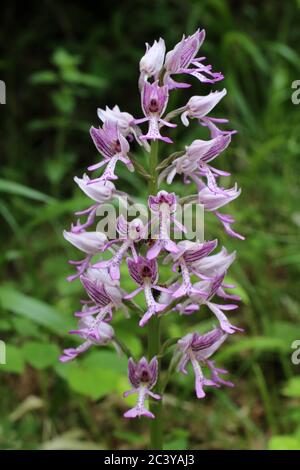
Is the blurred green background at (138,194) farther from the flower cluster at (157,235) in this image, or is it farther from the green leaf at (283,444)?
the flower cluster at (157,235)

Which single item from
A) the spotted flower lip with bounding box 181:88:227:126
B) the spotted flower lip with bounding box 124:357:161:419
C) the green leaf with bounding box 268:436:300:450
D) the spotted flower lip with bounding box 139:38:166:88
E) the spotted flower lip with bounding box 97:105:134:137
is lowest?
the green leaf with bounding box 268:436:300:450

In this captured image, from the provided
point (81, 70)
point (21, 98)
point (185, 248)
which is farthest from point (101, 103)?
point (185, 248)

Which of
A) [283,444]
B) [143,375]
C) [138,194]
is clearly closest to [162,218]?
[143,375]

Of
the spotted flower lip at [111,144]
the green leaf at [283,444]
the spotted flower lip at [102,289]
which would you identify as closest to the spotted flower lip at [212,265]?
the spotted flower lip at [102,289]

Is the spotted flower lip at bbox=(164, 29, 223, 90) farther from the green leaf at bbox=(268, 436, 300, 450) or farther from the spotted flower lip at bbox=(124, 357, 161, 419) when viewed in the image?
the green leaf at bbox=(268, 436, 300, 450)

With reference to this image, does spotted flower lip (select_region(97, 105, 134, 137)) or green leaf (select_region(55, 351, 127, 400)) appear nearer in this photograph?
spotted flower lip (select_region(97, 105, 134, 137))

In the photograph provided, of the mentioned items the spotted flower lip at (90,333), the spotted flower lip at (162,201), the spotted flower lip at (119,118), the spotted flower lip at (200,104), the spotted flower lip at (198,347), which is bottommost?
the spotted flower lip at (198,347)

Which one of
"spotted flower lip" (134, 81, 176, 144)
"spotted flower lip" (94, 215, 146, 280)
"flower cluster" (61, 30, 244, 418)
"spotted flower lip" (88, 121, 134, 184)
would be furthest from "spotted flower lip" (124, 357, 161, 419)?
"spotted flower lip" (134, 81, 176, 144)
